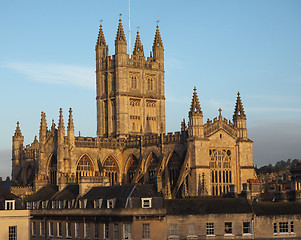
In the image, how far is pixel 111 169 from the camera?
112000 millimetres

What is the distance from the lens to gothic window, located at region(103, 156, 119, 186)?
111m

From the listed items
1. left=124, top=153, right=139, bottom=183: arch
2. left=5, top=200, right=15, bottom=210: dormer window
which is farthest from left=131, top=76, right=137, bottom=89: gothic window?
left=5, top=200, right=15, bottom=210: dormer window

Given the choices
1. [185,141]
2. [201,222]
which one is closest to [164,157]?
[185,141]

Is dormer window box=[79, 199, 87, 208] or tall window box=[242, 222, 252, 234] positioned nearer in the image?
tall window box=[242, 222, 252, 234]

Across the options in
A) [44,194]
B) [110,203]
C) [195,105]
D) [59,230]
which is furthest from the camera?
[195,105]

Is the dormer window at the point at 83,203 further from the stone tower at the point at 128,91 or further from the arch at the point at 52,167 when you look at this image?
the stone tower at the point at 128,91

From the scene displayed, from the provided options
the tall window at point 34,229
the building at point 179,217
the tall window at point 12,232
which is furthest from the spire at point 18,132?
the building at point 179,217

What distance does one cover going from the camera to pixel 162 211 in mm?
65000

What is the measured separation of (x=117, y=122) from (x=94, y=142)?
8355mm

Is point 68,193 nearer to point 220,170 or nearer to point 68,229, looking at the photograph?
point 68,229

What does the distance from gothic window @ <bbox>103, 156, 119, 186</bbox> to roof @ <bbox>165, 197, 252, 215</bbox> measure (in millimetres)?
44400

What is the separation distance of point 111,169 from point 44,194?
30.6m

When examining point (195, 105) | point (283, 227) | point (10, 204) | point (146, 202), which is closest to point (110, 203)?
point (146, 202)

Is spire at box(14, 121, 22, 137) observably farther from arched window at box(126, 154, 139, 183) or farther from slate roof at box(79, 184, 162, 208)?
slate roof at box(79, 184, 162, 208)
